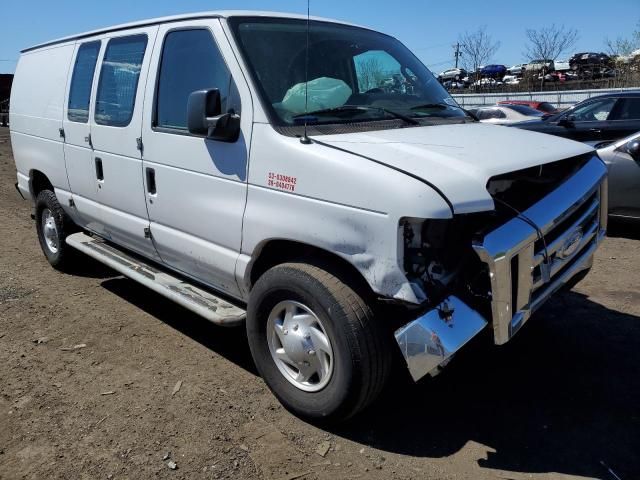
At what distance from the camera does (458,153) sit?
2830mm

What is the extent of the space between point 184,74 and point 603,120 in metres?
6.78

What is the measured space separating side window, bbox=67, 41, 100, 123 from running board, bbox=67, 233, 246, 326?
108cm

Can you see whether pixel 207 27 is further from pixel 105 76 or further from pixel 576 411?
pixel 576 411

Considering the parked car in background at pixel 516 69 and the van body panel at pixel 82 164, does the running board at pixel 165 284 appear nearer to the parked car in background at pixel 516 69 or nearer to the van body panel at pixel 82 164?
the van body panel at pixel 82 164

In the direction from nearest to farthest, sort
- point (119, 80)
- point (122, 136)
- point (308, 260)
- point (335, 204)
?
point (335, 204)
point (308, 260)
point (122, 136)
point (119, 80)

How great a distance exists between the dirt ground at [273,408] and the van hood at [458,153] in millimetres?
1307

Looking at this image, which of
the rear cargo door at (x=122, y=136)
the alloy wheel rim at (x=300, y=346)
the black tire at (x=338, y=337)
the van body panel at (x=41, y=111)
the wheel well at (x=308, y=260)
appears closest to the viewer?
the black tire at (x=338, y=337)

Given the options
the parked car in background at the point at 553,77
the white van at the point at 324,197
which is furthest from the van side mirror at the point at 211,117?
the parked car in background at the point at 553,77

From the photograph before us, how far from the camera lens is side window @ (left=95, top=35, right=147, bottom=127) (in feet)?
13.5

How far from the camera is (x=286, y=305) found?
123 inches

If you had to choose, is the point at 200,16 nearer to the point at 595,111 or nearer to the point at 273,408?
the point at 273,408

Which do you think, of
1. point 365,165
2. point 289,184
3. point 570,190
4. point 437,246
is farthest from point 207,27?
point 570,190

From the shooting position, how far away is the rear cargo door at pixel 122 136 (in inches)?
160

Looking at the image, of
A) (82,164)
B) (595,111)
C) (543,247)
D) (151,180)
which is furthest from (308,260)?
(595,111)
